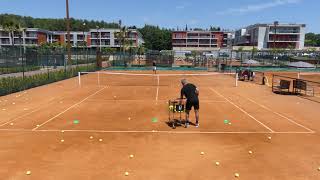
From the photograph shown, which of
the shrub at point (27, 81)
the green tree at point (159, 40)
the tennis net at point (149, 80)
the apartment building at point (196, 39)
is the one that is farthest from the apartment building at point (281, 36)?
the shrub at point (27, 81)

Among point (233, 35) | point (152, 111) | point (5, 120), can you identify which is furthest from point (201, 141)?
point (233, 35)

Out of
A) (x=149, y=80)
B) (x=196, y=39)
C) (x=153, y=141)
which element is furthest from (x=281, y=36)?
(x=153, y=141)

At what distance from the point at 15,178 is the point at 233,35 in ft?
533

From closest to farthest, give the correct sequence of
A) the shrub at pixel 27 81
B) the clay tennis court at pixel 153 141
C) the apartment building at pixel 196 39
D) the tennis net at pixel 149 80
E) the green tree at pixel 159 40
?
the clay tennis court at pixel 153 141 < the shrub at pixel 27 81 < the tennis net at pixel 149 80 < the apartment building at pixel 196 39 < the green tree at pixel 159 40

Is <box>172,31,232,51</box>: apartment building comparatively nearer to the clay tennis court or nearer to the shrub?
the shrub

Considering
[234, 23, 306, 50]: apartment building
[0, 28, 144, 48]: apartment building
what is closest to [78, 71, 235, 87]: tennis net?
[0, 28, 144, 48]: apartment building

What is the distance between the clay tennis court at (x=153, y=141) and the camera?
26.3 ft

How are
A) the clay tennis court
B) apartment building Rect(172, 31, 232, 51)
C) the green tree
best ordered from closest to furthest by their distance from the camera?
1. the clay tennis court
2. apartment building Rect(172, 31, 232, 51)
3. the green tree

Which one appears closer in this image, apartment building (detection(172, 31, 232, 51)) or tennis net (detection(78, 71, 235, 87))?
tennis net (detection(78, 71, 235, 87))

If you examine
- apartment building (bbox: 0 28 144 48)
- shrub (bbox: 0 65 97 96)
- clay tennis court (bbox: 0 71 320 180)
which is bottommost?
clay tennis court (bbox: 0 71 320 180)

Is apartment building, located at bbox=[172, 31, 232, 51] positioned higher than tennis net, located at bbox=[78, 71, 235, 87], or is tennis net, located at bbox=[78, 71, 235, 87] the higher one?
apartment building, located at bbox=[172, 31, 232, 51]

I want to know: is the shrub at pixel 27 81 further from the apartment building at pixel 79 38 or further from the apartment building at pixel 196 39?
the apartment building at pixel 196 39

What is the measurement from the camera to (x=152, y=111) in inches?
625

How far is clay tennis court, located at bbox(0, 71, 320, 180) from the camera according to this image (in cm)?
801
